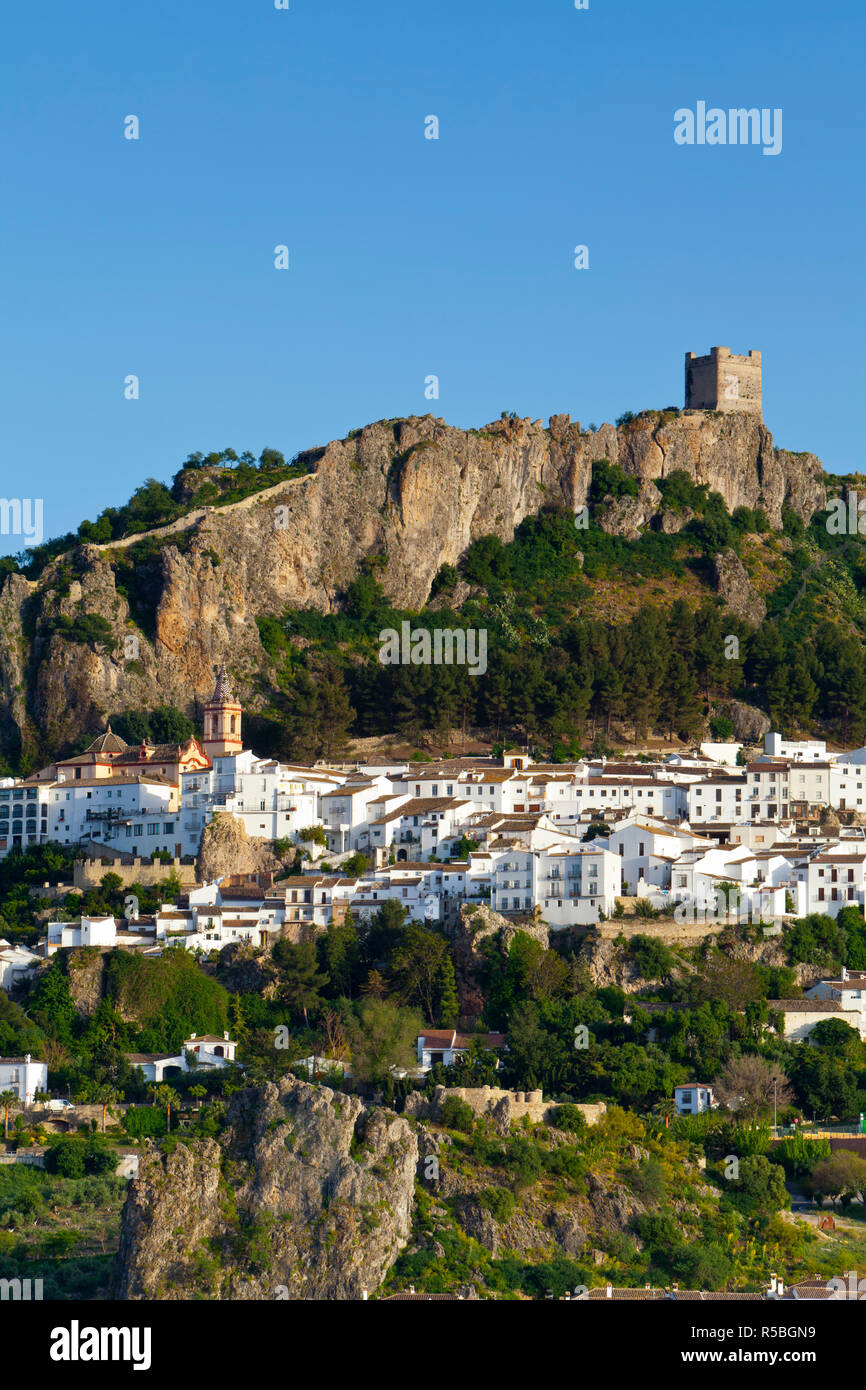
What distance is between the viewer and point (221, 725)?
83375mm

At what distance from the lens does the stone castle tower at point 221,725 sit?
82.3 metres

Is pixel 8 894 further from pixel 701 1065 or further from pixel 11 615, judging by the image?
pixel 701 1065

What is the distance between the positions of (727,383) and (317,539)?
29.4 meters

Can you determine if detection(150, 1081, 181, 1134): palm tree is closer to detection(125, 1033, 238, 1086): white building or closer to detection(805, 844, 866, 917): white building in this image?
detection(125, 1033, 238, 1086): white building

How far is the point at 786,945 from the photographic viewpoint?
214ft

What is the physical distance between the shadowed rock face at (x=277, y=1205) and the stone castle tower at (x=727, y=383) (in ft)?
234

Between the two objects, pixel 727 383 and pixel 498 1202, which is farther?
pixel 727 383

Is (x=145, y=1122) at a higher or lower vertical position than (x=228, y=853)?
lower

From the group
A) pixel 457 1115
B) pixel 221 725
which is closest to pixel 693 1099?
pixel 457 1115

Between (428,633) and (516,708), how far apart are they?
9.28 metres

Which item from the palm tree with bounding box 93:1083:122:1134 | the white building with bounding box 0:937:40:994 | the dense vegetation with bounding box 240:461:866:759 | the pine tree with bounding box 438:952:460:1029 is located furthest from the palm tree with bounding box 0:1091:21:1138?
the dense vegetation with bounding box 240:461:866:759

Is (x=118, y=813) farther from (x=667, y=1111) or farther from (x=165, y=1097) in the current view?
(x=667, y=1111)

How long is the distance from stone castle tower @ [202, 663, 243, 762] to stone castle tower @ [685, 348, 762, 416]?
137 feet
